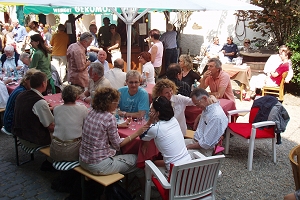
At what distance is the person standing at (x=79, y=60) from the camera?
568 cm

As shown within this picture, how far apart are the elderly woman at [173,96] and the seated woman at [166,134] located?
0.78 meters

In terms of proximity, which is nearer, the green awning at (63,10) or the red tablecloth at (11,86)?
the red tablecloth at (11,86)

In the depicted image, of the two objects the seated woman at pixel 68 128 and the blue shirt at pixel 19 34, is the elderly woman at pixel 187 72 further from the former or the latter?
the blue shirt at pixel 19 34

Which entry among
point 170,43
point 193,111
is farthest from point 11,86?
point 170,43

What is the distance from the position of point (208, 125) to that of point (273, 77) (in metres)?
4.61

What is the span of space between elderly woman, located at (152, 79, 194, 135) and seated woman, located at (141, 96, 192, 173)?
78cm

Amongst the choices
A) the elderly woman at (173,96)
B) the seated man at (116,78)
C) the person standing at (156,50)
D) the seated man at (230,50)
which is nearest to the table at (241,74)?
the person standing at (156,50)

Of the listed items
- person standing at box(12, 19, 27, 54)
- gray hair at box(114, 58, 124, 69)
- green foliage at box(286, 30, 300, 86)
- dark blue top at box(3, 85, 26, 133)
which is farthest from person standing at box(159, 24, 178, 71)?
dark blue top at box(3, 85, 26, 133)

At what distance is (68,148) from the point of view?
3.42 m

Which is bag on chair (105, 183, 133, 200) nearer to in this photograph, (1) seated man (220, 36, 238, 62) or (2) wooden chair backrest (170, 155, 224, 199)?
(2) wooden chair backrest (170, 155, 224, 199)

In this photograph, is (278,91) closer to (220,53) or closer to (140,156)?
(220,53)

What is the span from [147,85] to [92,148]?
9.05ft

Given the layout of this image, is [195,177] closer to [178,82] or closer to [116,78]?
[178,82]

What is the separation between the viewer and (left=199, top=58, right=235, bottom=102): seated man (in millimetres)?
5005
